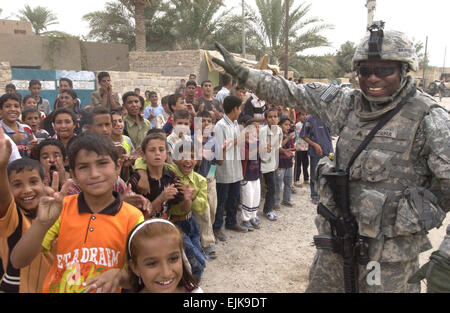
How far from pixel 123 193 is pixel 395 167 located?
1.62 m

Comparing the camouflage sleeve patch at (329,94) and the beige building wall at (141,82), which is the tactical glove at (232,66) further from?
the beige building wall at (141,82)

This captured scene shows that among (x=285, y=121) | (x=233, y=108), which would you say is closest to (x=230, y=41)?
(x=285, y=121)

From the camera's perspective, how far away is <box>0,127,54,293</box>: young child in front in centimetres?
168

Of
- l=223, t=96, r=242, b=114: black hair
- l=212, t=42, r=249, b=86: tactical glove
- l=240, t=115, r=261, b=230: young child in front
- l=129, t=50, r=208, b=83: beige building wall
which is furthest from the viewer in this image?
l=129, t=50, r=208, b=83: beige building wall

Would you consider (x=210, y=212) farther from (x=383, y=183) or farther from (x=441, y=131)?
(x=441, y=131)

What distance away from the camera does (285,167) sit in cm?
541

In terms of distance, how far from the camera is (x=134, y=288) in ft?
5.35

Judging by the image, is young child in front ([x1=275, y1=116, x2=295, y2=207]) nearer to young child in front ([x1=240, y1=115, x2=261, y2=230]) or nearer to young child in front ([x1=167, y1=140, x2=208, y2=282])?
young child in front ([x1=240, y1=115, x2=261, y2=230])

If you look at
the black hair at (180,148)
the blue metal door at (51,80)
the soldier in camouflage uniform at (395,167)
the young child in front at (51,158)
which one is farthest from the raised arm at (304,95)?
the blue metal door at (51,80)

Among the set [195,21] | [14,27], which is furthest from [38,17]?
[195,21]

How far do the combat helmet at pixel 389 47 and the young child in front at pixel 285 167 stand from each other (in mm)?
3342

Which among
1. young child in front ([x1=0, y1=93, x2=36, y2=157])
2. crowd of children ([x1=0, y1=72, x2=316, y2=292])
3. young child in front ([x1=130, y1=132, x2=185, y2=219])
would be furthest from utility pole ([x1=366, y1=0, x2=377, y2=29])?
young child in front ([x1=0, y1=93, x2=36, y2=157])

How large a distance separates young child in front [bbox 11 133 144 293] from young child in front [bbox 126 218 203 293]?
0.12 m

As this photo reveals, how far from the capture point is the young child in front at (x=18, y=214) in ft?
5.51
